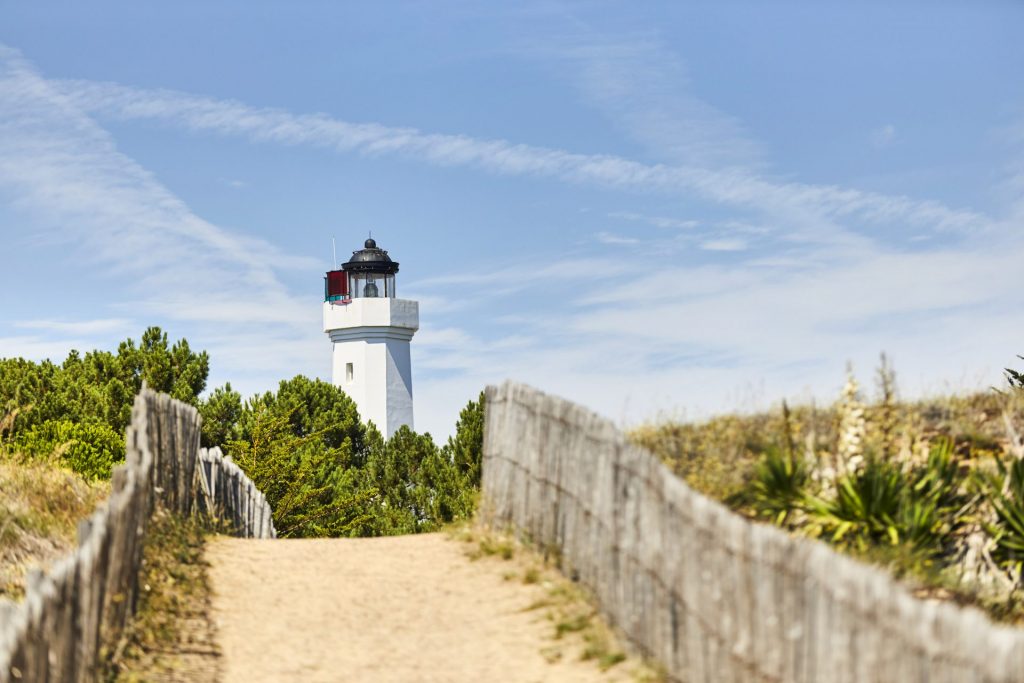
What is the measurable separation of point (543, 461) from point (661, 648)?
9.97 feet

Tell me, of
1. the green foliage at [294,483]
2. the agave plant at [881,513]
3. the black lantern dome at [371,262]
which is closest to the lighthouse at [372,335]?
the black lantern dome at [371,262]

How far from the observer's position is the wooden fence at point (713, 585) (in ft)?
18.8

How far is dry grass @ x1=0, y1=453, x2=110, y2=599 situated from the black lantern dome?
32.4m

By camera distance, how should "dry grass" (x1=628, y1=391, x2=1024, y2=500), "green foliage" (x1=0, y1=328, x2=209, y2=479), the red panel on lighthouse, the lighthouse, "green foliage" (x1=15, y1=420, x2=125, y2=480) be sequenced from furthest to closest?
the red panel on lighthouse
the lighthouse
"green foliage" (x1=0, y1=328, x2=209, y2=479)
"green foliage" (x1=15, y1=420, x2=125, y2=480)
"dry grass" (x1=628, y1=391, x2=1024, y2=500)

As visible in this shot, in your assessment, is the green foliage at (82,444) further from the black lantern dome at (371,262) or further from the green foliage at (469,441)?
the black lantern dome at (371,262)

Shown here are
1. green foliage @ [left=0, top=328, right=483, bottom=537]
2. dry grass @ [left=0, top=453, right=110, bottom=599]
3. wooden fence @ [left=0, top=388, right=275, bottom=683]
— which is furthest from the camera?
green foliage @ [left=0, top=328, right=483, bottom=537]

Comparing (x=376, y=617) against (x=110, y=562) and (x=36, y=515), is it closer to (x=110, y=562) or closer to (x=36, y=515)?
(x=110, y=562)

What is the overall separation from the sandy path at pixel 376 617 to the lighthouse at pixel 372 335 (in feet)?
117

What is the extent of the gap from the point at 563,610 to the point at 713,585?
246 cm

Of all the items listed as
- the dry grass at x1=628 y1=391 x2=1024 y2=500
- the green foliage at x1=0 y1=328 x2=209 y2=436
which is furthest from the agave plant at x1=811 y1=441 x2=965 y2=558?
the green foliage at x1=0 y1=328 x2=209 y2=436

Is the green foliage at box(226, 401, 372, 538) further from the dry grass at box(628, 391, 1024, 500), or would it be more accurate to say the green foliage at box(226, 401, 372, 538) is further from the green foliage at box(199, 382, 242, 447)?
the dry grass at box(628, 391, 1024, 500)

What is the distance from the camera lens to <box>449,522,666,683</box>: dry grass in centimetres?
845

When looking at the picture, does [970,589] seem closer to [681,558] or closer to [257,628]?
[681,558]

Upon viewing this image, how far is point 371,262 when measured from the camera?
48906 mm
